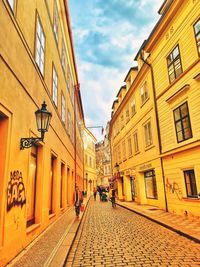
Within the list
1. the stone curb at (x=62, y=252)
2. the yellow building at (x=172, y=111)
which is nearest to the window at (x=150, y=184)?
the yellow building at (x=172, y=111)

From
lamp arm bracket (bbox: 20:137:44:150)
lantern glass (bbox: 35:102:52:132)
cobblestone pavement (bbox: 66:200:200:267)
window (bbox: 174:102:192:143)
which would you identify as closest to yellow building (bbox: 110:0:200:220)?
window (bbox: 174:102:192:143)

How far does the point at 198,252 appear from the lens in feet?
18.4

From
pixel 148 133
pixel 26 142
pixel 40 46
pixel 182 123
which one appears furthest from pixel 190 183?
pixel 40 46

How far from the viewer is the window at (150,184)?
52.9ft

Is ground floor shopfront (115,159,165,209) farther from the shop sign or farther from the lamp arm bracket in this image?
the lamp arm bracket

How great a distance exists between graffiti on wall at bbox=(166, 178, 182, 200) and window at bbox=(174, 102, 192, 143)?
258 cm

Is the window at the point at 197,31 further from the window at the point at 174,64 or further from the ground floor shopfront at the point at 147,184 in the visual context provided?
the ground floor shopfront at the point at 147,184

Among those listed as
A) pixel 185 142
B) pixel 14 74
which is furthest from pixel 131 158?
pixel 14 74

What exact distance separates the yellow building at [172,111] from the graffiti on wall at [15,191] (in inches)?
311

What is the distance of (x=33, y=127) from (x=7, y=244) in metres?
3.53

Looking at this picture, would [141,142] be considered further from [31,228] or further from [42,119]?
[42,119]

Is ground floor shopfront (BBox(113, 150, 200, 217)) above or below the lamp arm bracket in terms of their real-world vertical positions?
below

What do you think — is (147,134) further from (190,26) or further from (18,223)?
(18,223)

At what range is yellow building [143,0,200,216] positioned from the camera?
34.0 ft
